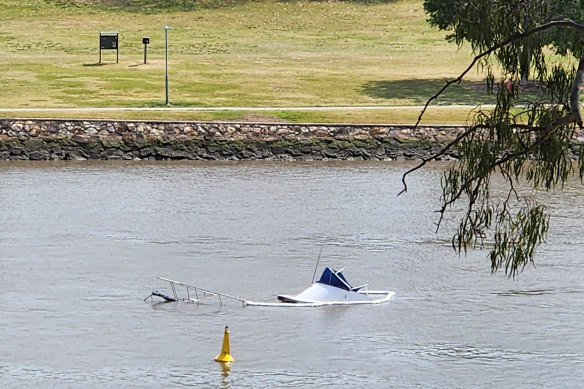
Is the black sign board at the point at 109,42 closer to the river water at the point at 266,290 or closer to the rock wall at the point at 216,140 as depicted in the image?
the rock wall at the point at 216,140

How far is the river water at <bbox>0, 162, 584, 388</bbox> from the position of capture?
28.5 meters

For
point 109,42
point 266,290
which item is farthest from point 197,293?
point 109,42

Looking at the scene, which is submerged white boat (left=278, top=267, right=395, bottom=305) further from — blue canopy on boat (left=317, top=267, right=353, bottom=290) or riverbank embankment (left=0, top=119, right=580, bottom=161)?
riverbank embankment (left=0, top=119, right=580, bottom=161)

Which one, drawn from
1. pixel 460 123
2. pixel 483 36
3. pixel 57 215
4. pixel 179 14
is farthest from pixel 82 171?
pixel 179 14

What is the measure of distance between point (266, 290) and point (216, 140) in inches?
1046

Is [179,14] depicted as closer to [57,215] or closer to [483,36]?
[57,215]

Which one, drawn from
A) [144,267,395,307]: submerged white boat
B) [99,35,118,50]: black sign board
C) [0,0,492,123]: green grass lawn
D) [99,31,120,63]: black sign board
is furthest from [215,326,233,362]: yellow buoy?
[99,35,118,50]: black sign board

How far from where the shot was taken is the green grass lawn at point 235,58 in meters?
66.8

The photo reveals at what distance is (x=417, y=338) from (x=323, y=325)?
7.50 feet

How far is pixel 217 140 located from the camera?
200 ft

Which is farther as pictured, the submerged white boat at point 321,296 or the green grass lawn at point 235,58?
the green grass lawn at point 235,58

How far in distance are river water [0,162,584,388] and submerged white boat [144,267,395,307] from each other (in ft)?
1.51

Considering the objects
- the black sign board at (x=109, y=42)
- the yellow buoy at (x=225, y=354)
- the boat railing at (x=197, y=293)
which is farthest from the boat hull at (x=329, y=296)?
the black sign board at (x=109, y=42)

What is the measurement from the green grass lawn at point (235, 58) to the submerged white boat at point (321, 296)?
94.0ft
